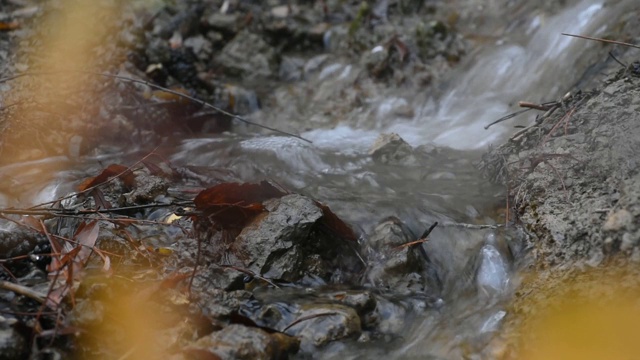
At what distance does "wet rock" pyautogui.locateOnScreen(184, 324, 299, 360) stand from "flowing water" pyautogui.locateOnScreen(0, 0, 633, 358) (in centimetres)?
22

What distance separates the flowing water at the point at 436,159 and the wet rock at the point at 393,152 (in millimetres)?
70

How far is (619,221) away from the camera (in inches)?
86.7

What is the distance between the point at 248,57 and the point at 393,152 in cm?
248

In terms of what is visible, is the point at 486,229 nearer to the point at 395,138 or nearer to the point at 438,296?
the point at 438,296

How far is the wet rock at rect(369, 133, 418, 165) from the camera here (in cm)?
403

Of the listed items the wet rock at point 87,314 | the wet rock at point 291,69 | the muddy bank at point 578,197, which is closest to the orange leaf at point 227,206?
the wet rock at point 87,314

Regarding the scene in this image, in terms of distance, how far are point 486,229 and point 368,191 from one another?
862mm

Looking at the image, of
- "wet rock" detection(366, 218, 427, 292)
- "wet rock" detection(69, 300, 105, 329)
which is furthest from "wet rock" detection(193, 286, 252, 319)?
"wet rock" detection(366, 218, 427, 292)

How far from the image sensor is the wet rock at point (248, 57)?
5770mm

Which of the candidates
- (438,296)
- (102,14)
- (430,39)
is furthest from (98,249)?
(430,39)

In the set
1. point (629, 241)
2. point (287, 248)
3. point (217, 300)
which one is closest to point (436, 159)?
point (287, 248)

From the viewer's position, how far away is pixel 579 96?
3254mm

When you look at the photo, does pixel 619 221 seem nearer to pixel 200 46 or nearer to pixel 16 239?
pixel 16 239

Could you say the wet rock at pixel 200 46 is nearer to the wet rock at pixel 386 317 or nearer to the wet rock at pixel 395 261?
the wet rock at pixel 395 261
